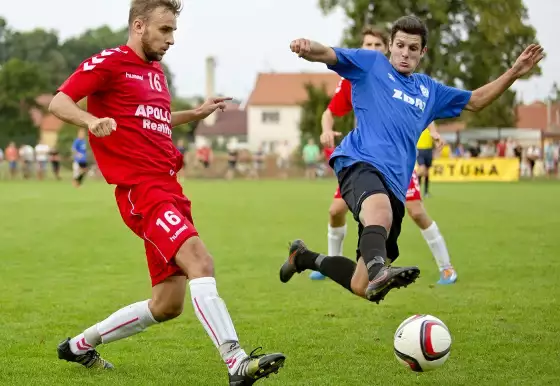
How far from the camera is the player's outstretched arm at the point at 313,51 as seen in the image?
19.0 feet

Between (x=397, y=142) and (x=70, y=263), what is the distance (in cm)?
621

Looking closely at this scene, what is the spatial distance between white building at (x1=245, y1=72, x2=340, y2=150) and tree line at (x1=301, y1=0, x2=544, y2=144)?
114 ft

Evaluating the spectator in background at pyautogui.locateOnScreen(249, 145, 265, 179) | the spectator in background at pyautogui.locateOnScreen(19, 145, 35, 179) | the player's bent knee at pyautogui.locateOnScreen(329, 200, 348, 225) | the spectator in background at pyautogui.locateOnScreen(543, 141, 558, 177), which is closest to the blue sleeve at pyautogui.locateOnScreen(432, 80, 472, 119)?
the player's bent knee at pyautogui.locateOnScreen(329, 200, 348, 225)

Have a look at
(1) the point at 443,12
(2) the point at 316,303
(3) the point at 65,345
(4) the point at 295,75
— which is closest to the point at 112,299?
(2) the point at 316,303

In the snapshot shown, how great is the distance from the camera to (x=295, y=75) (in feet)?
295

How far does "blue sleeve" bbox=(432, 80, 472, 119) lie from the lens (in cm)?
673

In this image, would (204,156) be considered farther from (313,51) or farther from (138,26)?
(138,26)

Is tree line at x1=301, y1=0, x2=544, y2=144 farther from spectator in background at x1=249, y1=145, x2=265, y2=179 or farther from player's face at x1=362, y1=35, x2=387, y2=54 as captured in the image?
player's face at x1=362, y1=35, x2=387, y2=54

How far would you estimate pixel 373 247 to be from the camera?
570cm

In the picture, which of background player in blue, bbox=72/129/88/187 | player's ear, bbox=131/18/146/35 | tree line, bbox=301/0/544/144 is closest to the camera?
player's ear, bbox=131/18/146/35

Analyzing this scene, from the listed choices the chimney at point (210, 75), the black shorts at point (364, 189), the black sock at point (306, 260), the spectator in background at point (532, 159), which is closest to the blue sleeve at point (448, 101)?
A: the black shorts at point (364, 189)

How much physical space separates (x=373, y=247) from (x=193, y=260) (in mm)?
1201

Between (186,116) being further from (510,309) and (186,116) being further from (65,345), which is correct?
(510,309)

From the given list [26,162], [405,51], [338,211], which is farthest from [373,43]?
[26,162]
